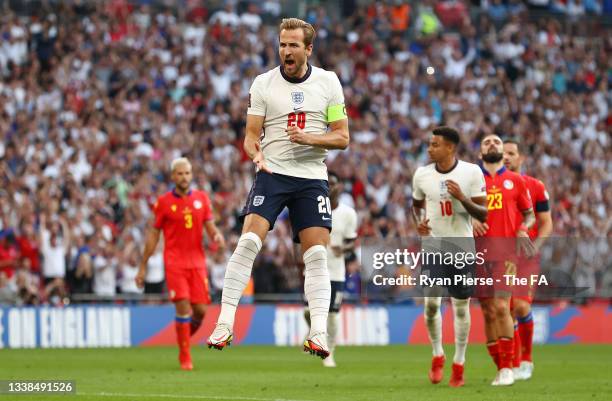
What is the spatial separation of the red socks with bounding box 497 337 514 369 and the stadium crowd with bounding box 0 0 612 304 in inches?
469

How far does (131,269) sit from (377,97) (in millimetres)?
10201

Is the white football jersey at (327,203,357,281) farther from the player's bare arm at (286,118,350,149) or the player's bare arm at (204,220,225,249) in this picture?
the player's bare arm at (286,118,350,149)

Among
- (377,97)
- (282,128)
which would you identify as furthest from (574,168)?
(282,128)

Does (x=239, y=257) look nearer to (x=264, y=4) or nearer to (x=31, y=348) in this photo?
(x=31, y=348)

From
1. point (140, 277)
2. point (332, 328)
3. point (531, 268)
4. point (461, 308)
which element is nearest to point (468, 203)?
point (461, 308)

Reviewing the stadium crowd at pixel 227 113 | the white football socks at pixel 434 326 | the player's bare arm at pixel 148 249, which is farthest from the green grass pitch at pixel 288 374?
the stadium crowd at pixel 227 113

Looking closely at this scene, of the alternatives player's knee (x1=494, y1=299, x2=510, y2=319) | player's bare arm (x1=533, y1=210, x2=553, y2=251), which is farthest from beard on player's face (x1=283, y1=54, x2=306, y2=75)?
player's bare arm (x1=533, y1=210, x2=553, y2=251)

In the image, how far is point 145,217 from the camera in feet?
88.5

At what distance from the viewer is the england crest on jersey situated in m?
11.6

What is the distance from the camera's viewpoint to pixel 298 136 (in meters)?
11.2

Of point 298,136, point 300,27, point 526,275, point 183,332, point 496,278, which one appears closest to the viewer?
point 298,136

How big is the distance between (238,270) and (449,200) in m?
4.52

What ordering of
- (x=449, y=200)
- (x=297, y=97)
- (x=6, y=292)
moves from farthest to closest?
(x=6, y=292), (x=449, y=200), (x=297, y=97)

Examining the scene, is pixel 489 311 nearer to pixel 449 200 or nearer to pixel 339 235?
pixel 449 200
